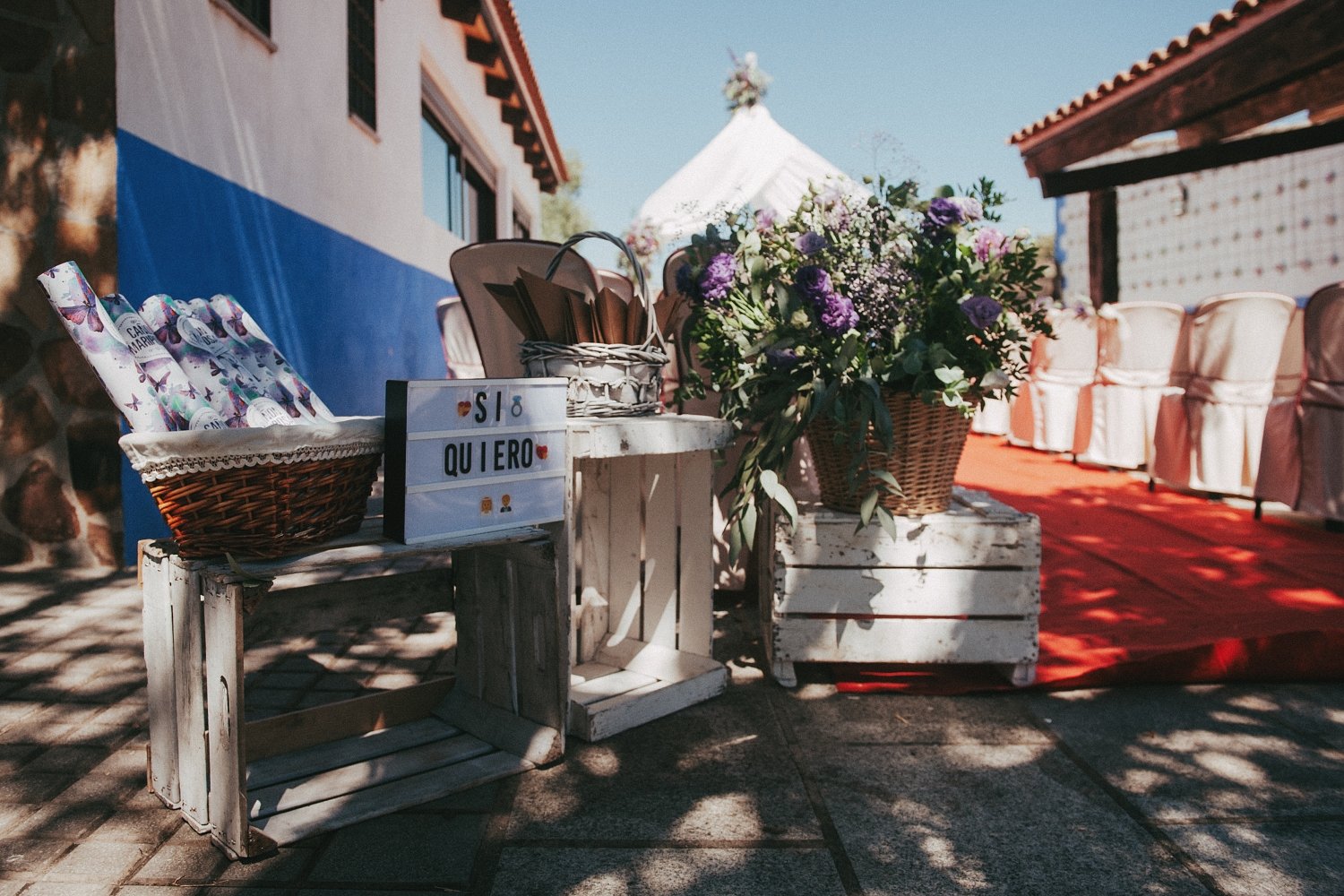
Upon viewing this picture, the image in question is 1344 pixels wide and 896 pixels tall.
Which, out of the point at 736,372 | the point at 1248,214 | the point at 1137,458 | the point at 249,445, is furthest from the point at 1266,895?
the point at 1248,214

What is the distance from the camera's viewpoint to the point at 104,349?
153 cm

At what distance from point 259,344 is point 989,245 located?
Result: 1.74 metres

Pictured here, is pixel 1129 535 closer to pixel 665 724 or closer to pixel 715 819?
pixel 665 724

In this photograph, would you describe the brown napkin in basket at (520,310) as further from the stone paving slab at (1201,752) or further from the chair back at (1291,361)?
the chair back at (1291,361)

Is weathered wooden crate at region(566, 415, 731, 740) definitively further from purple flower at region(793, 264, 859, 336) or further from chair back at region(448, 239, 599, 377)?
chair back at region(448, 239, 599, 377)

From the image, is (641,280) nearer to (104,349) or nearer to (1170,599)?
(104,349)

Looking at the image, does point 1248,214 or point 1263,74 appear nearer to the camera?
point 1263,74

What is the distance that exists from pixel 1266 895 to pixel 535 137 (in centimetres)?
1371

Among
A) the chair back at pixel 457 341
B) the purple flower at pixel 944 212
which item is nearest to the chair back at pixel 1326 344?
the purple flower at pixel 944 212

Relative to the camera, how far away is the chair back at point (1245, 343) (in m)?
4.77

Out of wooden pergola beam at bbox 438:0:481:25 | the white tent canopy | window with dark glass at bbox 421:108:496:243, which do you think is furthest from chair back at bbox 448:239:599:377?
wooden pergola beam at bbox 438:0:481:25

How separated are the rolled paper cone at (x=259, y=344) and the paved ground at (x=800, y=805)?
83 centimetres

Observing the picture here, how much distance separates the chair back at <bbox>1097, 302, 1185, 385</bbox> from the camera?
19.4 feet

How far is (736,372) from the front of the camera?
99.9 inches
